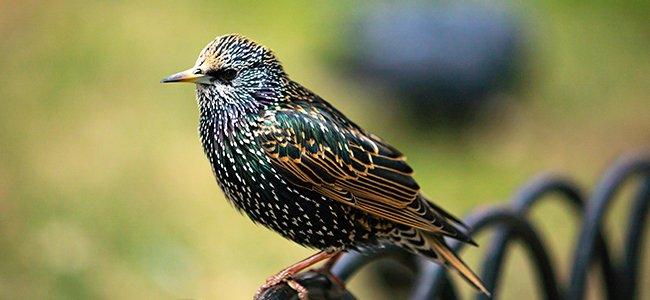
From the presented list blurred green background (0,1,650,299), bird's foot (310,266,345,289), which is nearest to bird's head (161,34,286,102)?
bird's foot (310,266,345,289)

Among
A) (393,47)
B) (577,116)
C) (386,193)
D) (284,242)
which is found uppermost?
(393,47)

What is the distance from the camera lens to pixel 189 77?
1.88 metres

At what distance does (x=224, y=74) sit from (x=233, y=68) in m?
0.02

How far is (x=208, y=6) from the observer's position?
24.3ft

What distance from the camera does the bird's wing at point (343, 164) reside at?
2.25 meters

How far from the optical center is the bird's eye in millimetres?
1973

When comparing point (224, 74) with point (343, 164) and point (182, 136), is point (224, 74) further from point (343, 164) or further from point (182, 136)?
point (182, 136)

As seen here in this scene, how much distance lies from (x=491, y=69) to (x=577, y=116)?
29.9 inches

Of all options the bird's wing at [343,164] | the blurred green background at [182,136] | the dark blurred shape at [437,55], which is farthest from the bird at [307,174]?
the dark blurred shape at [437,55]

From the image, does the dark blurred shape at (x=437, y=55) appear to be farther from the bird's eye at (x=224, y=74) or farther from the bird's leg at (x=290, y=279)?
→ the bird's eye at (x=224, y=74)

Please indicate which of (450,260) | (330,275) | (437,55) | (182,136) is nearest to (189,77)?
(330,275)

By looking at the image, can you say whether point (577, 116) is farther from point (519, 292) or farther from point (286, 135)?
point (286, 135)

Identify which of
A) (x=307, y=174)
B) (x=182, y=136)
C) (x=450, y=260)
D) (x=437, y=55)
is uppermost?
(x=437, y=55)

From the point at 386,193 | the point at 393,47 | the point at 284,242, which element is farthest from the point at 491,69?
the point at 386,193
